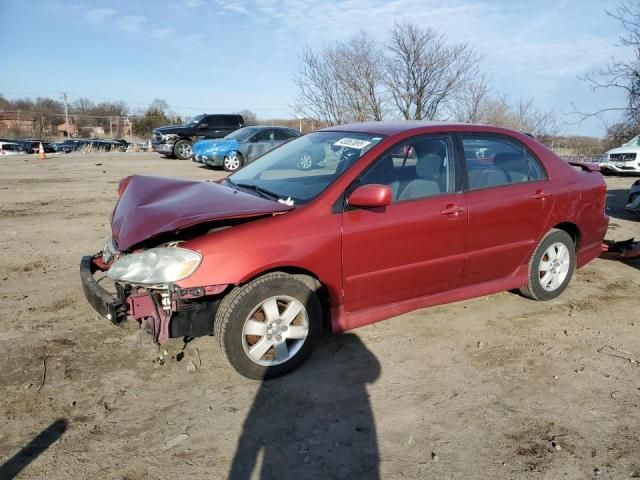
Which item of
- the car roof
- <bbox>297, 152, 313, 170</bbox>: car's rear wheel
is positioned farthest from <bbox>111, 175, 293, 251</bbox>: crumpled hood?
the car roof

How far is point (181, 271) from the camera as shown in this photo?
9.60 ft

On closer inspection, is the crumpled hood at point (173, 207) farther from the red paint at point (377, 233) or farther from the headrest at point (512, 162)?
the headrest at point (512, 162)

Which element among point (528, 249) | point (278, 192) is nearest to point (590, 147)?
point (528, 249)

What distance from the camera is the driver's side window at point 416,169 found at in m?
3.60

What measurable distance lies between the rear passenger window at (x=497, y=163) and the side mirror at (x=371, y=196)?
1067 millimetres

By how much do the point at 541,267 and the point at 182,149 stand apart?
58.6 ft

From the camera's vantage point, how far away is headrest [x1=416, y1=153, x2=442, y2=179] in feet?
12.5

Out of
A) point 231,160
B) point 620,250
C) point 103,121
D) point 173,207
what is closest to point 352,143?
point 173,207

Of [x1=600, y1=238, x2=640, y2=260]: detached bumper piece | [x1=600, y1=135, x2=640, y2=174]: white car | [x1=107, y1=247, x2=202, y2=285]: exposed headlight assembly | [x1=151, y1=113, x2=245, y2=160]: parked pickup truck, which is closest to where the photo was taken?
[x1=107, y1=247, x2=202, y2=285]: exposed headlight assembly

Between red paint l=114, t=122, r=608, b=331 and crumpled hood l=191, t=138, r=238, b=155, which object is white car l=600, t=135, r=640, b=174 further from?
red paint l=114, t=122, r=608, b=331

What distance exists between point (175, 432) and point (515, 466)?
5.90ft

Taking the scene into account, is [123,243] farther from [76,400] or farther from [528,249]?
[528,249]

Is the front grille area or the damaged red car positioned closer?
the damaged red car

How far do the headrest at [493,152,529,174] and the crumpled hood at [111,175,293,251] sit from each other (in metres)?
2.04
